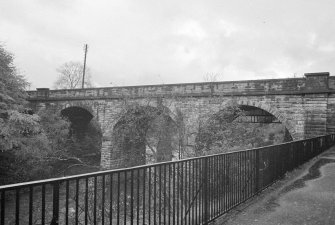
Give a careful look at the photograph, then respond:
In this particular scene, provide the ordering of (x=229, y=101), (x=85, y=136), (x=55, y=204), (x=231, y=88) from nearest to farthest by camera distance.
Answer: (x=55, y=204) → (x=229, y=101) → (x=231, y=88) → (x=85, y=136)

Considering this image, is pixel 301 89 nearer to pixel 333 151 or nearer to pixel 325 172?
pixel 333 151

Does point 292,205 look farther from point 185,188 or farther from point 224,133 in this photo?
point 224,133

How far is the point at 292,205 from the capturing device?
17.6 ft

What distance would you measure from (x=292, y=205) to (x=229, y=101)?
10798 mm

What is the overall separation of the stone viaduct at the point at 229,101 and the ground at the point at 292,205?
709cm

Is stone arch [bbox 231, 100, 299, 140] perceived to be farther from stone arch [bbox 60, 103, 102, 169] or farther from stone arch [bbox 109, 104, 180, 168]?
stone arch [bbox 60, 103, 102, 169]

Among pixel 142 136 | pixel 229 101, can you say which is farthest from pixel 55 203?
pixel 229 101

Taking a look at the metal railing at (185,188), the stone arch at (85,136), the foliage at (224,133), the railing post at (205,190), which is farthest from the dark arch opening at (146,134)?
the railing post at (205,190)

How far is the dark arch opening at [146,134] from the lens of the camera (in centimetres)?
1570

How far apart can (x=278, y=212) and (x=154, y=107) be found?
12504 mm

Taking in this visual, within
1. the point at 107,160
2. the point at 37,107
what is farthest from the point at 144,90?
the point at 37,107

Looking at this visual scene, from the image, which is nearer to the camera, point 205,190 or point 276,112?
point 205,190

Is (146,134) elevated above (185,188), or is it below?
above

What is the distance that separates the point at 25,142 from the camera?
1453 centimetres
